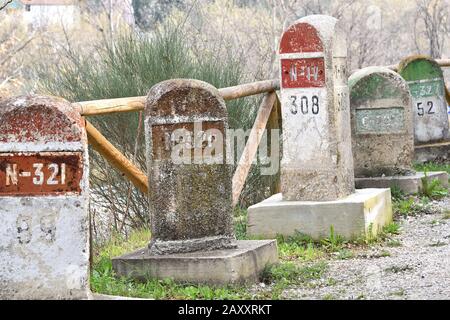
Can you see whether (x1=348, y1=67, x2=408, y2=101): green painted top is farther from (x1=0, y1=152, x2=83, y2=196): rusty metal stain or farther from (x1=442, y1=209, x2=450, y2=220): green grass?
(x1=0, y1=152, x2=83, y2=196): rusty metal stain

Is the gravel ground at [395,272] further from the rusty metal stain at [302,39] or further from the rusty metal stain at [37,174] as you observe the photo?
the rusty metal stain at [37,174]

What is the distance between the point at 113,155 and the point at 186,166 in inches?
21.8

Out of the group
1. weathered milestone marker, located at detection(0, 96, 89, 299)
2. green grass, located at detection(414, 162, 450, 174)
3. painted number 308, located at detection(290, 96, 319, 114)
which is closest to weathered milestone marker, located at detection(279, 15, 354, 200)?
painted number 308, located at detection(290, 96, 319, 114)

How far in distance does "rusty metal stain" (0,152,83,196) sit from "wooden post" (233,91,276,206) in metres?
3.80

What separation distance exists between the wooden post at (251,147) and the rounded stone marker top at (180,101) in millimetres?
2301

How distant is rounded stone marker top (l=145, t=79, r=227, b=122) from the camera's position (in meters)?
6.52

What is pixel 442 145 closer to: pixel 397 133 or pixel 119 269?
pixel 397 133

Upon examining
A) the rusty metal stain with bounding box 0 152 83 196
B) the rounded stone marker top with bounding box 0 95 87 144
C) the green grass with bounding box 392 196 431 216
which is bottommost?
the green grass with bounding box 392 196 431 216

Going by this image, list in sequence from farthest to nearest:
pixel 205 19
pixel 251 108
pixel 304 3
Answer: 1. pixel 304 3
2. pixel 205 19
3. pixel 251 108

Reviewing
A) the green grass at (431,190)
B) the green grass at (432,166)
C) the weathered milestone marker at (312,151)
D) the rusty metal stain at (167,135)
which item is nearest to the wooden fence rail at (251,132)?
the rusty metal stain at (167,135)

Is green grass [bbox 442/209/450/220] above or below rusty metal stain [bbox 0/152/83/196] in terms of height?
below
